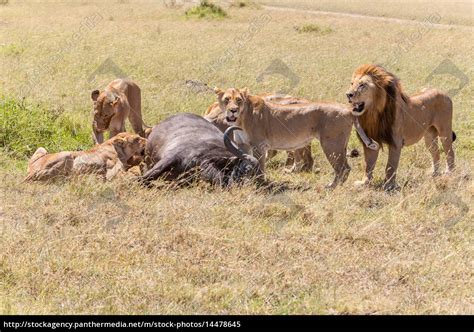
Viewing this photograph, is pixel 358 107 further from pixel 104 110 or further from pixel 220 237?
pixel 104 110

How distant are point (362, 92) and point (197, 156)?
5.74 ft

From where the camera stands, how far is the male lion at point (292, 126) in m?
8.60

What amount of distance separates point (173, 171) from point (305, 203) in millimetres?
1476

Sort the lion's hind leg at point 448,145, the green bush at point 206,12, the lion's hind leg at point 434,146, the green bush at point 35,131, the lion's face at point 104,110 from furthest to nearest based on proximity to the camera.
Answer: the green bush at point 206,12 → the lion's face at point 104,110 → the green bush at point 35,131 → the lion's hind leg at point 434,146 → the lion's hind leg at point 448,145

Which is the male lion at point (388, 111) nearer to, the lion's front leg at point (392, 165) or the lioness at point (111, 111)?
the lion's front leg at point (392, 165)

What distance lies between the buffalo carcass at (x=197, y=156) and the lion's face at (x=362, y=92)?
117cm

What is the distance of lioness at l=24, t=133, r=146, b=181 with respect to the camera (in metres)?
8.42

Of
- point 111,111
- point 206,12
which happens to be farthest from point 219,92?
point 206,12

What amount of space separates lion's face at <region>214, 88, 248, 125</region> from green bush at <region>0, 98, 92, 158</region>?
2454 mm

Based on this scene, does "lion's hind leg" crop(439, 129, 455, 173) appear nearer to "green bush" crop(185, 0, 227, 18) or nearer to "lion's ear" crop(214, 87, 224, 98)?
A: "lion's ear" crop(214, 87, 224, 98)

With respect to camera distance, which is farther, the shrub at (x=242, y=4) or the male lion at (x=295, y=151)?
the shrub at (x=242, y=4)

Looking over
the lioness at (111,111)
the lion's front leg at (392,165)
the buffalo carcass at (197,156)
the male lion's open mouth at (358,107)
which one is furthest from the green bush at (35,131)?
the lion's front leg at (392,165)
